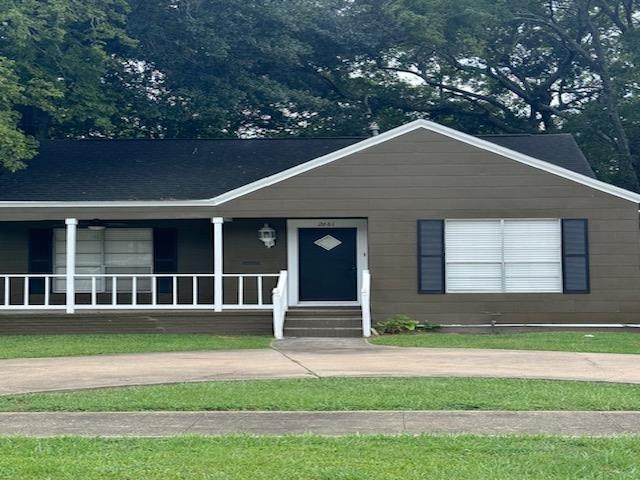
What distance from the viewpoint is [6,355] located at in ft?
40.7

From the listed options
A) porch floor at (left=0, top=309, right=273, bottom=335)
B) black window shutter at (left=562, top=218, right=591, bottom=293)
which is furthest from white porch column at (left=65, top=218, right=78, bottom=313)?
black window shutter at (left=562, top=218, right=591, bottom=293)

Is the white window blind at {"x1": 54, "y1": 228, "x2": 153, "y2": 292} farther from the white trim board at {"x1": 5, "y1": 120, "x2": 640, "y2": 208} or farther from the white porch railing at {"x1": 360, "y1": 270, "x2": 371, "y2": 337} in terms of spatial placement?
the white porch railing at {"x1": 360, "y1": 270, "x2": 371, "y2": 337}

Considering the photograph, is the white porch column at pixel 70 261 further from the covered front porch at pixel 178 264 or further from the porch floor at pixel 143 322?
the porch floor at pixel 143 322

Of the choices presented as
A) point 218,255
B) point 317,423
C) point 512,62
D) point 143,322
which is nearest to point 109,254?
point 143,322

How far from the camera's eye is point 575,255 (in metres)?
16.0

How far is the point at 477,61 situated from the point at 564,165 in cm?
1457

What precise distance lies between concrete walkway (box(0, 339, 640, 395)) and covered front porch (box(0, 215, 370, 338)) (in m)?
4.08

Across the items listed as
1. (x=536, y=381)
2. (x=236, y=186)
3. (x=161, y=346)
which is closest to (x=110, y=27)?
(x=236, y=186)

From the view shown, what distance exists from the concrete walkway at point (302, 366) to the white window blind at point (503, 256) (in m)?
3.59

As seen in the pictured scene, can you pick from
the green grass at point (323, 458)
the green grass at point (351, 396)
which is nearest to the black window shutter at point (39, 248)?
the green grass at point (351, 396)

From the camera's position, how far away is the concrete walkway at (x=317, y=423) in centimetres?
664

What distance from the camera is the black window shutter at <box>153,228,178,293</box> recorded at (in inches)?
723

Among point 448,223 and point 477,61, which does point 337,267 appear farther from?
point 477,61

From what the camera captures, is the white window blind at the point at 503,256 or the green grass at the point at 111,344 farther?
the white window blind at the point at 503,256
